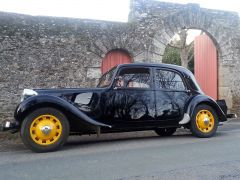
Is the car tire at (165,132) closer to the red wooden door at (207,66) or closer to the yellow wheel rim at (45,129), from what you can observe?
the yellow wheel rim at (45,129)

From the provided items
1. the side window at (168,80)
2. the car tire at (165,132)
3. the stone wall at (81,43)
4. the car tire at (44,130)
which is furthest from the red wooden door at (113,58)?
the car tire at (44,130)

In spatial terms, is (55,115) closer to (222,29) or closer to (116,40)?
(116,40)

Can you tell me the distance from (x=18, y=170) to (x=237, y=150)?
3510 millimetres

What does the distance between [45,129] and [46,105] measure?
1.37 ft

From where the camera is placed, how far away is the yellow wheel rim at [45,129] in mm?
5801

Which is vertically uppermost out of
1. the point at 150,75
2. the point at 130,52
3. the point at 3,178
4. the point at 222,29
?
the point at 222,29

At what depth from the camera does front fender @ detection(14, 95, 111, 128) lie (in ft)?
19.0

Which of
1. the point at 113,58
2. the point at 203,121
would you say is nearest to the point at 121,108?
the point at 203,121

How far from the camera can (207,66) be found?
1416cm

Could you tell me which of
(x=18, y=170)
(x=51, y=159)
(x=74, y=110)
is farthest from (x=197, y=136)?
(x=18, y=170)

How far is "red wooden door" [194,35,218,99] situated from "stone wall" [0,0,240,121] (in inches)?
15.8

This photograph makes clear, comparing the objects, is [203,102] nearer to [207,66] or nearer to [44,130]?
[44,130]

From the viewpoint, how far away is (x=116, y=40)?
11.7m

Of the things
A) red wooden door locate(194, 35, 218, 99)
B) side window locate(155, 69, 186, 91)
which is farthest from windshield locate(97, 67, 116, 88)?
red wooden door locate(194, 35, 218, 99)
